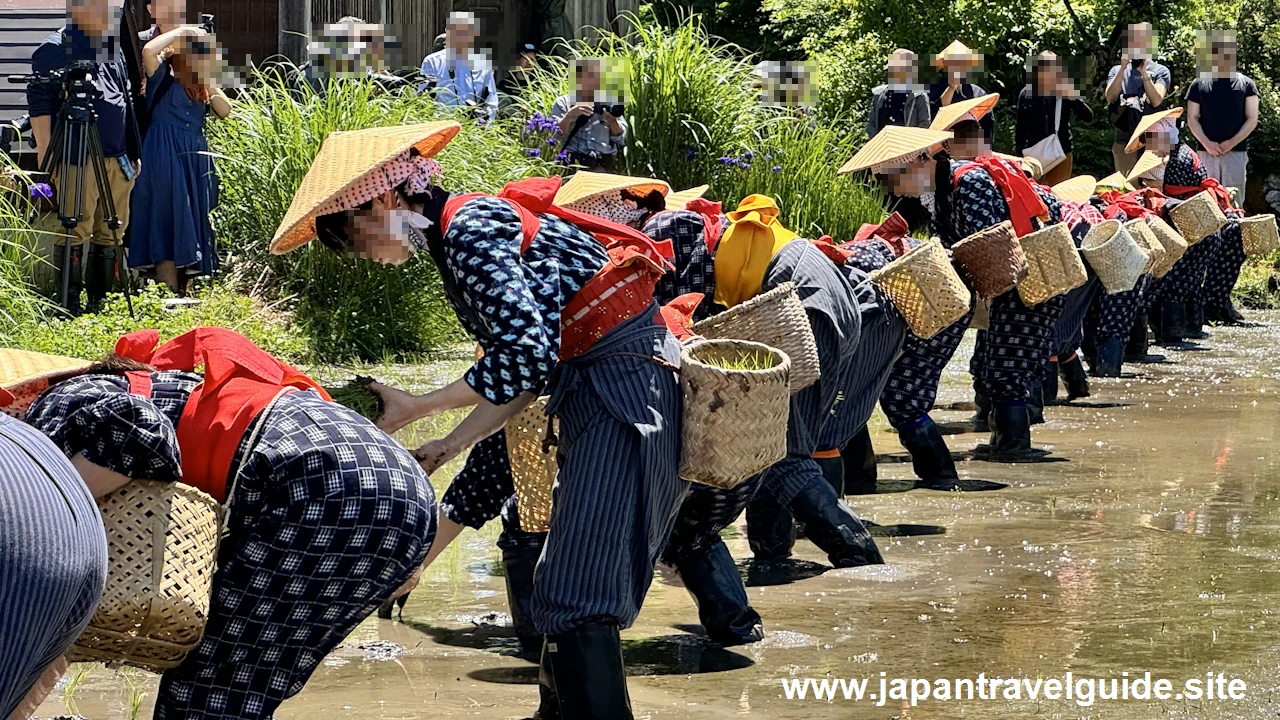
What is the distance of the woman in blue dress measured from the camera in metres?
10.0

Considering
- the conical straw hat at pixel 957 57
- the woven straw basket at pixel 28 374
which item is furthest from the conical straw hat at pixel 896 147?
the conical straw hat at pixel 957 57

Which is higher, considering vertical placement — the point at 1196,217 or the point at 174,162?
the point at 174,162

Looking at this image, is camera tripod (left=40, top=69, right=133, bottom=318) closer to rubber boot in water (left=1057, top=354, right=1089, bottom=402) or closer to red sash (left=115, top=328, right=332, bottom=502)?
red sash (left=115, top=328, right=332, bottom=502)

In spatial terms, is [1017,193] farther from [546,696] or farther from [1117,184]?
[1117,184]

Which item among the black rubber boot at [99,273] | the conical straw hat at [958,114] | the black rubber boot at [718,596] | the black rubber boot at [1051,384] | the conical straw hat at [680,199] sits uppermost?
the conical straw hat at [958,114]

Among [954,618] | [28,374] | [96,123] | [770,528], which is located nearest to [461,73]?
[96,123]

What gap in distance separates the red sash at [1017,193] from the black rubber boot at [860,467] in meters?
1.18

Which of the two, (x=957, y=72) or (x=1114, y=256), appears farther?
(x=957, y=72)

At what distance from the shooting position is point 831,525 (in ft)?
20.8

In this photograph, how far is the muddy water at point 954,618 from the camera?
16.1ft

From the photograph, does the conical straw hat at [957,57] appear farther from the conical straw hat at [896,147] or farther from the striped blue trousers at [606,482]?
the striped blue trousers at [606,482]

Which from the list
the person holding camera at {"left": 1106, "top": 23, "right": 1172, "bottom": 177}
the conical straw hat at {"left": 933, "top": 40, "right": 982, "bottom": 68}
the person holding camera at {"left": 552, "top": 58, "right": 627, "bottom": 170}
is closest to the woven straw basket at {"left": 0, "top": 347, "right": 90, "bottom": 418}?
the person holding camera at {"left": 552, "top": 58, "right": 627, "bottom": 170}

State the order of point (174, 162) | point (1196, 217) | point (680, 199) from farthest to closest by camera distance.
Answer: point (1196, 217)
point (174, 162)
point (680, 199)

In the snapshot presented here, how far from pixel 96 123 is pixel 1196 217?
7.70 meters
